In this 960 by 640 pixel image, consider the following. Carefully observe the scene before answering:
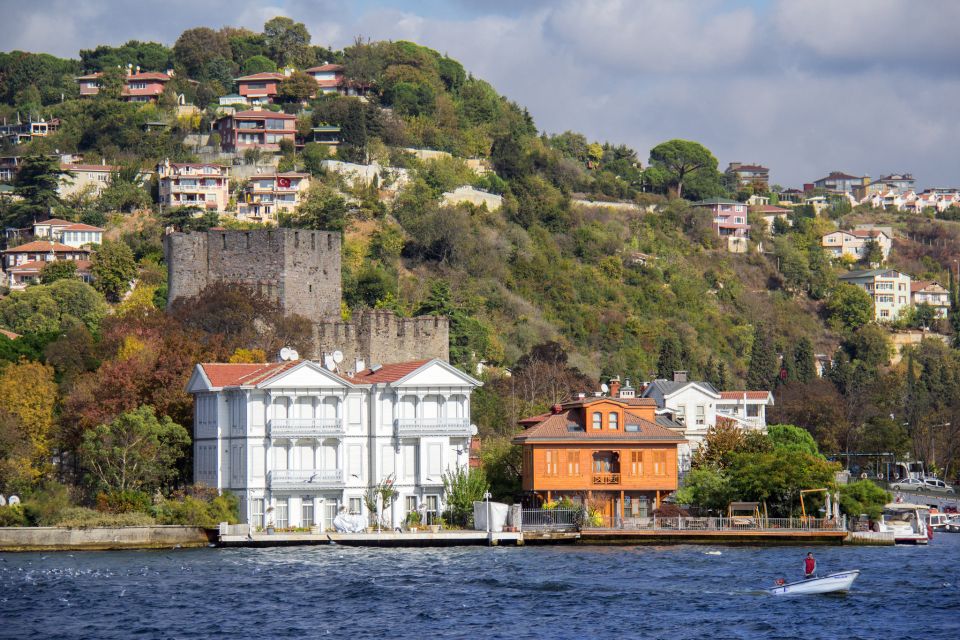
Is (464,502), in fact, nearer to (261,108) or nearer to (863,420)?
(863,420)

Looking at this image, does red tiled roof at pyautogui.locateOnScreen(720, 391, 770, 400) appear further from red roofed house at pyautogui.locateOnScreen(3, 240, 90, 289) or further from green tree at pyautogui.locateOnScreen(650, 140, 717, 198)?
green tree at pyautogui.locateOnScreen(650, 140, 717, 198)

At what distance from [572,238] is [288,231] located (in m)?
52.0

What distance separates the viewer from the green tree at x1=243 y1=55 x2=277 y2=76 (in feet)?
544

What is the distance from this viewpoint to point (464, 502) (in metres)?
65.9

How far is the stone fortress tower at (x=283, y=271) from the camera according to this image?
289 feet

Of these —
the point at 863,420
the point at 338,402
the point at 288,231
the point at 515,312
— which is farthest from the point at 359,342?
the point at 863,420

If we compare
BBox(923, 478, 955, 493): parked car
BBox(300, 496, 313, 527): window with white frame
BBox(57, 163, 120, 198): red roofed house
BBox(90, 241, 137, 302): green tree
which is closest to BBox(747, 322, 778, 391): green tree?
BBox(923, 478, 955, 493): parked car

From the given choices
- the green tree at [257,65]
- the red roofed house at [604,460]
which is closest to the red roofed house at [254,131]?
the green tree at [257,65]

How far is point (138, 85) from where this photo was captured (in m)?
152

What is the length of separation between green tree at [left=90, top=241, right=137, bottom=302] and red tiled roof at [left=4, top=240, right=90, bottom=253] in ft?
29.1

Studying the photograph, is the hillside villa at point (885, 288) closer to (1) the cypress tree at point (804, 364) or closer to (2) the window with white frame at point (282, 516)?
(1) the cypress tree at point (804, 364)

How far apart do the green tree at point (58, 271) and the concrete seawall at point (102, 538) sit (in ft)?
167

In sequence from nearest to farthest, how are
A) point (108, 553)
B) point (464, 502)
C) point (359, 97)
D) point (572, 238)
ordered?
point (108, 553) → point (464, 502) → point (572, 238) → point (359, 97)

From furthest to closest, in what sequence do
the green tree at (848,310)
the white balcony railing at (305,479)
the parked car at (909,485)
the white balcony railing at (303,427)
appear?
the green tree at (848,310) < the parked car at (909,485) < the white balcony railing at (303,427) < the white balcony railing at (305,479)
